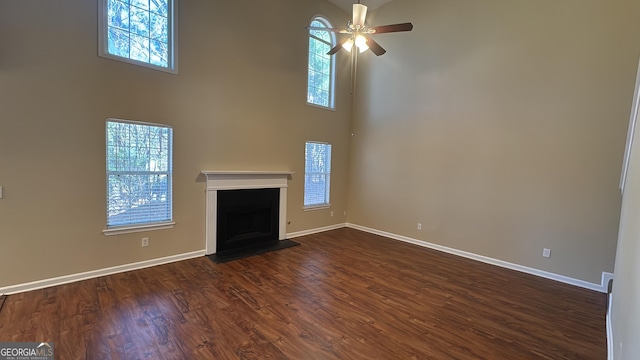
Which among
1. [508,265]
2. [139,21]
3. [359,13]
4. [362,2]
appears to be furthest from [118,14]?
[508,265]

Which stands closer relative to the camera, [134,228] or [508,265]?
[134,228]

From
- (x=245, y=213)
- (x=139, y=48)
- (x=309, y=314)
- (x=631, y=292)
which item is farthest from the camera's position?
(x=245, y=213)

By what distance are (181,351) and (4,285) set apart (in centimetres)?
237

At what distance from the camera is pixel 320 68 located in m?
5.93

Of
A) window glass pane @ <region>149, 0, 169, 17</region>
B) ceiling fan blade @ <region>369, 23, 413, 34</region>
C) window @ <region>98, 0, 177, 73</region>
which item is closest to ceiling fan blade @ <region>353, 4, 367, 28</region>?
ceiling fan blade @ <region>369, 23, 413, 34</region>

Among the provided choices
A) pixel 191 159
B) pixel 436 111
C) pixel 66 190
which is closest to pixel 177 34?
pixel 191 159

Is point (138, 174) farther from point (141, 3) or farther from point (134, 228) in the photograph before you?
point (141, 3)

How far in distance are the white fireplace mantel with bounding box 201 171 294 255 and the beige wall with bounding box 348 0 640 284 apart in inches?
81.2

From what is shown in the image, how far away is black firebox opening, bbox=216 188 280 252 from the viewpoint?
15.1 ft

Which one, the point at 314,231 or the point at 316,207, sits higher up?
the point at 316,207

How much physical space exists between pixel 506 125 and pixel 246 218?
4435mm

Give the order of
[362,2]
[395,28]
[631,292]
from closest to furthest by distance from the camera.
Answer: [631,292] < [395,28] < [362,2]

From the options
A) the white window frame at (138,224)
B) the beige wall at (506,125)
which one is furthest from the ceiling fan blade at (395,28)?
the white window frame at (138,224)

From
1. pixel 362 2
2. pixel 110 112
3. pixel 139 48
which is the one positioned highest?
pixel 362 2
